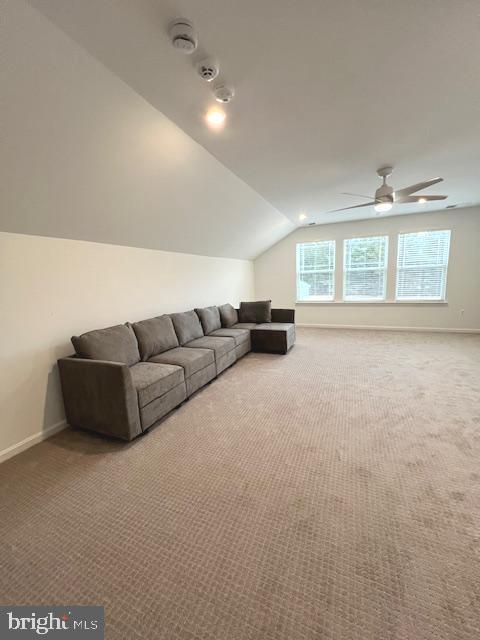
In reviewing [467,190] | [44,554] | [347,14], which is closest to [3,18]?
[347,14]

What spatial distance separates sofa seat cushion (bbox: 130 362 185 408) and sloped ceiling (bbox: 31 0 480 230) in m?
2.17

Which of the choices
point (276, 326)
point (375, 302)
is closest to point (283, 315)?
point (276, 326)

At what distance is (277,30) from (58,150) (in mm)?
1543

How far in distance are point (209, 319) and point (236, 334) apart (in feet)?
1.81

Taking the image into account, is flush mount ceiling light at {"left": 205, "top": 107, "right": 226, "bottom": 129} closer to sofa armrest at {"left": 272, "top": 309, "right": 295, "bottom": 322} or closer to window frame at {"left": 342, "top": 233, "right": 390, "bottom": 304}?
sofa armrest at {"left": 272, "top": 309, "right": 295, "bottom": 322}

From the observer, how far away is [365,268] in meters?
6.08

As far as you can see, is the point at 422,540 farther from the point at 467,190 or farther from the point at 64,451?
the point at 467,190

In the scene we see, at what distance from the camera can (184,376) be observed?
2822 millimetres

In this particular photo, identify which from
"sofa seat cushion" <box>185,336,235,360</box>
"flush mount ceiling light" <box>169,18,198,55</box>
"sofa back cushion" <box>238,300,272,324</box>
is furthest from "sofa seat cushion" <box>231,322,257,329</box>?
"flush mount ceiling light" <box>169,18,198,55</box>

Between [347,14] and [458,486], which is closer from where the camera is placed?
[347,14]

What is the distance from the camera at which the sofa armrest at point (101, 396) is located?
7.02 feet

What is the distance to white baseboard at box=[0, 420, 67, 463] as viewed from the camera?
6.90 feet

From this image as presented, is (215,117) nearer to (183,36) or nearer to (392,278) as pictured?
(183,36)

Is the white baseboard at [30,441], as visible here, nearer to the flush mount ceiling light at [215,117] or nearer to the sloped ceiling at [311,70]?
the sloped ceiling at [311,70]
